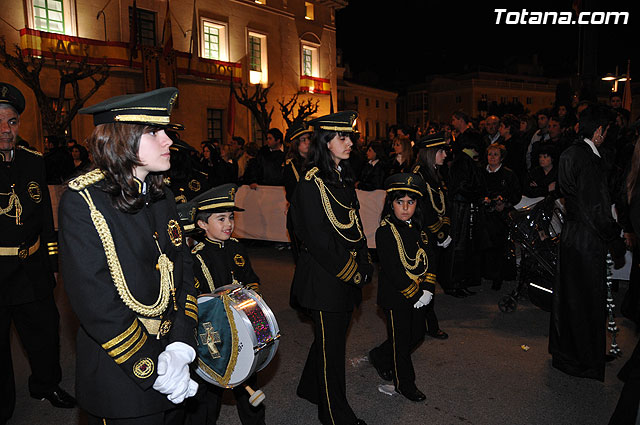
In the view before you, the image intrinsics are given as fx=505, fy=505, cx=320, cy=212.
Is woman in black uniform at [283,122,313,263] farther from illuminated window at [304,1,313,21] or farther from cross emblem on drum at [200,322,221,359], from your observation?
illuminated window at [304,1,313,21]

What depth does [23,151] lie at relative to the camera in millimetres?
4277

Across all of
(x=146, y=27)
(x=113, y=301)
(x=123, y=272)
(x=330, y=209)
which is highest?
(x=146, y=27)

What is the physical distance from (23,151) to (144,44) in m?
23.2

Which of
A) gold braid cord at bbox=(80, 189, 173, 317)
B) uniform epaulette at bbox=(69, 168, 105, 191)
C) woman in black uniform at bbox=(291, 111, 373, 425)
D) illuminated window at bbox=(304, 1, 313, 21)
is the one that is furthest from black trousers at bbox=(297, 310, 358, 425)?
illuminated window at bbox=(304, 1, 313, 21)

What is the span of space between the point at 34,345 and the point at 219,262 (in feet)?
6.54

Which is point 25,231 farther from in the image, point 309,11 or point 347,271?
point 309,11

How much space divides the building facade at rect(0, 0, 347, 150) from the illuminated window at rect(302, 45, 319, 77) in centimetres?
7

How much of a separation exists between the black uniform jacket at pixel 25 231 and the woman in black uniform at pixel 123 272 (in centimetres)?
217

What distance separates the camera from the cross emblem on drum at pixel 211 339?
2.97m

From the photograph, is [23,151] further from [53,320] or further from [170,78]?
[170,78]

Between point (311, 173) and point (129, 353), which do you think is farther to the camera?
point (311, 173)

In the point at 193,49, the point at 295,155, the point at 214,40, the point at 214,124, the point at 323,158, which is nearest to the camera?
the point at 323,158

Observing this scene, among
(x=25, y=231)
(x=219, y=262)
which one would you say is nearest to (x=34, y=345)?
(x=25, y=231)

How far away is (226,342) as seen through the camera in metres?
3.00
